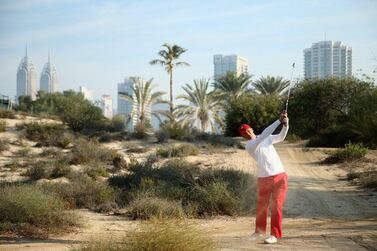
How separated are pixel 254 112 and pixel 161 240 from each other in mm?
41754

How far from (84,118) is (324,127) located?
18.0 metres

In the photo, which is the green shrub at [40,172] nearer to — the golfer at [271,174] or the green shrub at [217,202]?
the green shrub at [217,202]

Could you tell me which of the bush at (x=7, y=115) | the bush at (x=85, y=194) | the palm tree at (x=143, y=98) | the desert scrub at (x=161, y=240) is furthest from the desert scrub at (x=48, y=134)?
the desert scrub at (x=161, y=240)

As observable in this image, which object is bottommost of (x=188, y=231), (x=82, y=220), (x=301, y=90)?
(x=82, y=220)

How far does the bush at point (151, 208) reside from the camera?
36.3 feet

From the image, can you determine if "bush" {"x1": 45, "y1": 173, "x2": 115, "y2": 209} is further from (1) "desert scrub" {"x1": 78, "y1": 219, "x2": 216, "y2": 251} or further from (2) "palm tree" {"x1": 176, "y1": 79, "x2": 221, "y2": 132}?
(2) "palm tree" {"x1": 176, "y1": 79, "x2": 221, "y2": 132}

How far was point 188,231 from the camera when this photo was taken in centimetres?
661

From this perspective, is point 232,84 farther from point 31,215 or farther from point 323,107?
point 31,215

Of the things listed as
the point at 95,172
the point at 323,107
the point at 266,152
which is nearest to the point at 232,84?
the point at 323,107

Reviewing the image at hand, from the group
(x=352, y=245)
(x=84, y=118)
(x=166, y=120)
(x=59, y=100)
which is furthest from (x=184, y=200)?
(x=59, y=100)

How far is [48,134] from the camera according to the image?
32.8m

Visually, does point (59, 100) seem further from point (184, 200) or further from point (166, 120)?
point (184, 200)

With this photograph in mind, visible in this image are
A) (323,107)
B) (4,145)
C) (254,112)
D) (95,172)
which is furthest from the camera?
(254,112)

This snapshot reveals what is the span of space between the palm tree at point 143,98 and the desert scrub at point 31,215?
36376 millimetres
